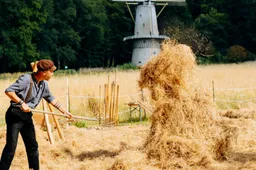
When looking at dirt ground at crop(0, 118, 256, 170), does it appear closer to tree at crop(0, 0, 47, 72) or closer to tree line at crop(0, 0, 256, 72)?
tree line at crop(0, 0, 256, 72)

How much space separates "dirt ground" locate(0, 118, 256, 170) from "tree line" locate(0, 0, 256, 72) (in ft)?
80.1

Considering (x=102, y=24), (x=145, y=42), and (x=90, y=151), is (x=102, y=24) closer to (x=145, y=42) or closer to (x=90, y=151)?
(x=145, y=42)

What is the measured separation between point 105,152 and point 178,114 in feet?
5.08

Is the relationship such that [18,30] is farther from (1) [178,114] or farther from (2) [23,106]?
(2) [23,106]

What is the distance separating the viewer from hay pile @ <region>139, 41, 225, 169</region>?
6.52 m

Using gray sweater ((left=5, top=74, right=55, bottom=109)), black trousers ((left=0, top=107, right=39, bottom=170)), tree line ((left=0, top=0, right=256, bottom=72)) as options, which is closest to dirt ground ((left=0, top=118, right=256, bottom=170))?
black trousers ((left=0, top=107, right=39, bottom=170))

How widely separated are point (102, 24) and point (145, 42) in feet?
22.5

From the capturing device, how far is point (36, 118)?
9398 mm

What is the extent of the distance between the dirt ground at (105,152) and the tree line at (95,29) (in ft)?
80.1

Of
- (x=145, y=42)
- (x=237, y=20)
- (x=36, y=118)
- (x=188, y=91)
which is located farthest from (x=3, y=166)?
(x=237, y=20)

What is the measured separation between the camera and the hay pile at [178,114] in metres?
6.52

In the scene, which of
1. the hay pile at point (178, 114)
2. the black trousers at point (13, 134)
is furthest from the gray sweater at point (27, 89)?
the hay pile at point (178, 114)

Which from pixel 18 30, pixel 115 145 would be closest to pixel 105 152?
pixel 115 145

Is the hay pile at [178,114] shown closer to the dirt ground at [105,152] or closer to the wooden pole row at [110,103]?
the dirt ground at [105,152]
